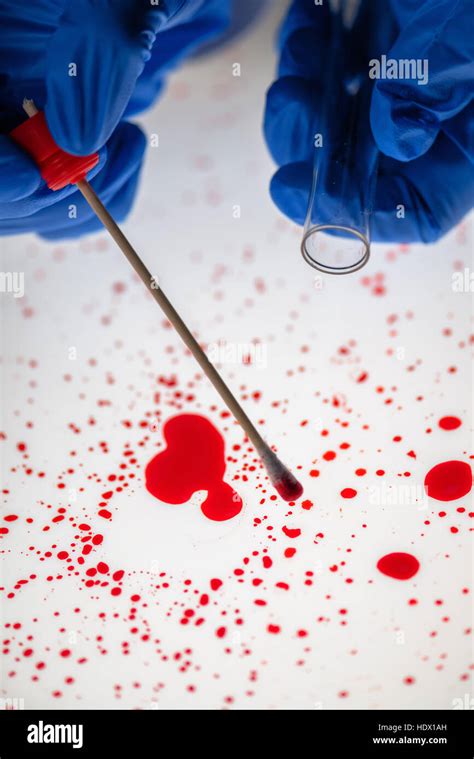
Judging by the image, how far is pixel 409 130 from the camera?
3.46 feet

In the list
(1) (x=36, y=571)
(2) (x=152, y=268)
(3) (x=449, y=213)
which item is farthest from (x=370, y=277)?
(1) (x=36, y=571)

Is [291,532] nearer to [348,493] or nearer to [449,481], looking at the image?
[348,493]

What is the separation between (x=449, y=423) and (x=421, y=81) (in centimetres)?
53

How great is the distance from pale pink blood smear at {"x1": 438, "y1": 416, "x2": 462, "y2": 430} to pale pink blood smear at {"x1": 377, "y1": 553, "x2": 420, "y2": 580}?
0.71ft

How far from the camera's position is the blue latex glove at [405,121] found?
1047 millimetres

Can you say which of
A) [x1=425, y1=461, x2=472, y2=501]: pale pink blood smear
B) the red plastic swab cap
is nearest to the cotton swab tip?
[x1=425, y1=461, x2=472, y2=501]: pale pink blood smear

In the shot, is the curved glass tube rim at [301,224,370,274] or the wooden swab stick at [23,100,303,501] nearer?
the wooden swab stick at [23,100,303,501]

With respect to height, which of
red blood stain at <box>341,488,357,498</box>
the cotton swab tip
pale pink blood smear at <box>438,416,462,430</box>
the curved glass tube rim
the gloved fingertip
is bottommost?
red blood stain at <box>341,488,357,498</box>

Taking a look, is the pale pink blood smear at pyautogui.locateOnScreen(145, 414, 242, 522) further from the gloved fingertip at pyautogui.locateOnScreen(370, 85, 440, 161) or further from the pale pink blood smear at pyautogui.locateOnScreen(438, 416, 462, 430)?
the gloved fingertip at pyautogui.locateOnScreen(370, 85, 440, 161)

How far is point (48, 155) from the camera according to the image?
945mm

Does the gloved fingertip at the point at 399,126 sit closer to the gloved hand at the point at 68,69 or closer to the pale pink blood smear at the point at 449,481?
the gloved hand at the point at 68,69

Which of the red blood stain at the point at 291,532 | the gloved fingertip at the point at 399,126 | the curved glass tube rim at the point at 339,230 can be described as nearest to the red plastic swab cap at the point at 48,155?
the curved glass tube rim at the point at 339,230

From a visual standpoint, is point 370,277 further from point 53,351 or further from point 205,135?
point 53,351

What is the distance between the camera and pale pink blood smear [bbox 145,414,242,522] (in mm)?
1049
